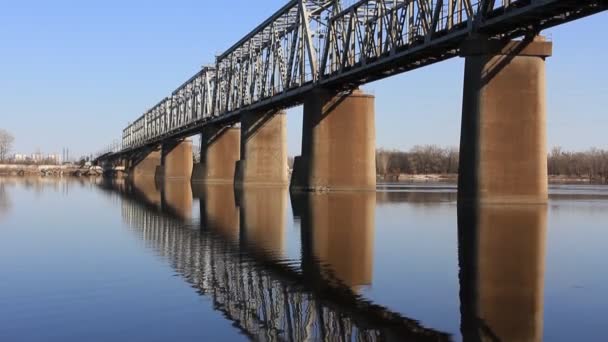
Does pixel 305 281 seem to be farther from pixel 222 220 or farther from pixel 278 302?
pixel 222 220

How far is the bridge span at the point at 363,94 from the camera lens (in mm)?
40719

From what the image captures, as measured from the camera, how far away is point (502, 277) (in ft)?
60.2

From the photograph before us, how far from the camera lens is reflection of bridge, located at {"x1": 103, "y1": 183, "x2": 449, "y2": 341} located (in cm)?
1263

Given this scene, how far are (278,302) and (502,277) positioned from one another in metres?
6.20

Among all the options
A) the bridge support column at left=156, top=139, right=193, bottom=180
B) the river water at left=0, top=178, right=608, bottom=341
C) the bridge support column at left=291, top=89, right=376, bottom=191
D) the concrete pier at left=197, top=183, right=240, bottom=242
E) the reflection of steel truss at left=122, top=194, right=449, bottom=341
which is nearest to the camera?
the reflection of steel truss at left=122, top=194, right=449, bottom=341

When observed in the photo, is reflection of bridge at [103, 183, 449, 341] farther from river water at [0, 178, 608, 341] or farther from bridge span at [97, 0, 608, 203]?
bridge span at [97, 0, 608, 203]

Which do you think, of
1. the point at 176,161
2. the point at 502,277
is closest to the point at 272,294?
the point at 502,277

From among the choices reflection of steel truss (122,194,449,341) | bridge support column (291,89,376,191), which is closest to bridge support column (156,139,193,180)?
bridge support column (291,89,376,191)

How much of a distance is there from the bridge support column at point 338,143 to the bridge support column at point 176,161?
75.7 meters

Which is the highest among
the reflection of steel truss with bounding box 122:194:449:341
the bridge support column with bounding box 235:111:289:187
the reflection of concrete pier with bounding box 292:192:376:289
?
the bridge support column with bounding box 235:111:289:187

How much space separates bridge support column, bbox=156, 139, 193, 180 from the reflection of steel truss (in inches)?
4517

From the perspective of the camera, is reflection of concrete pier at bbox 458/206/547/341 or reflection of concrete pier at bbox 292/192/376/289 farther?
reflection of concrete pier at bbox 292/192/376/289

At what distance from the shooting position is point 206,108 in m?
121

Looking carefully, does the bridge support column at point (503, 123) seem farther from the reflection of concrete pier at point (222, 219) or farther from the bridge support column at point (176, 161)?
the bridge support column at point (176, 161)
